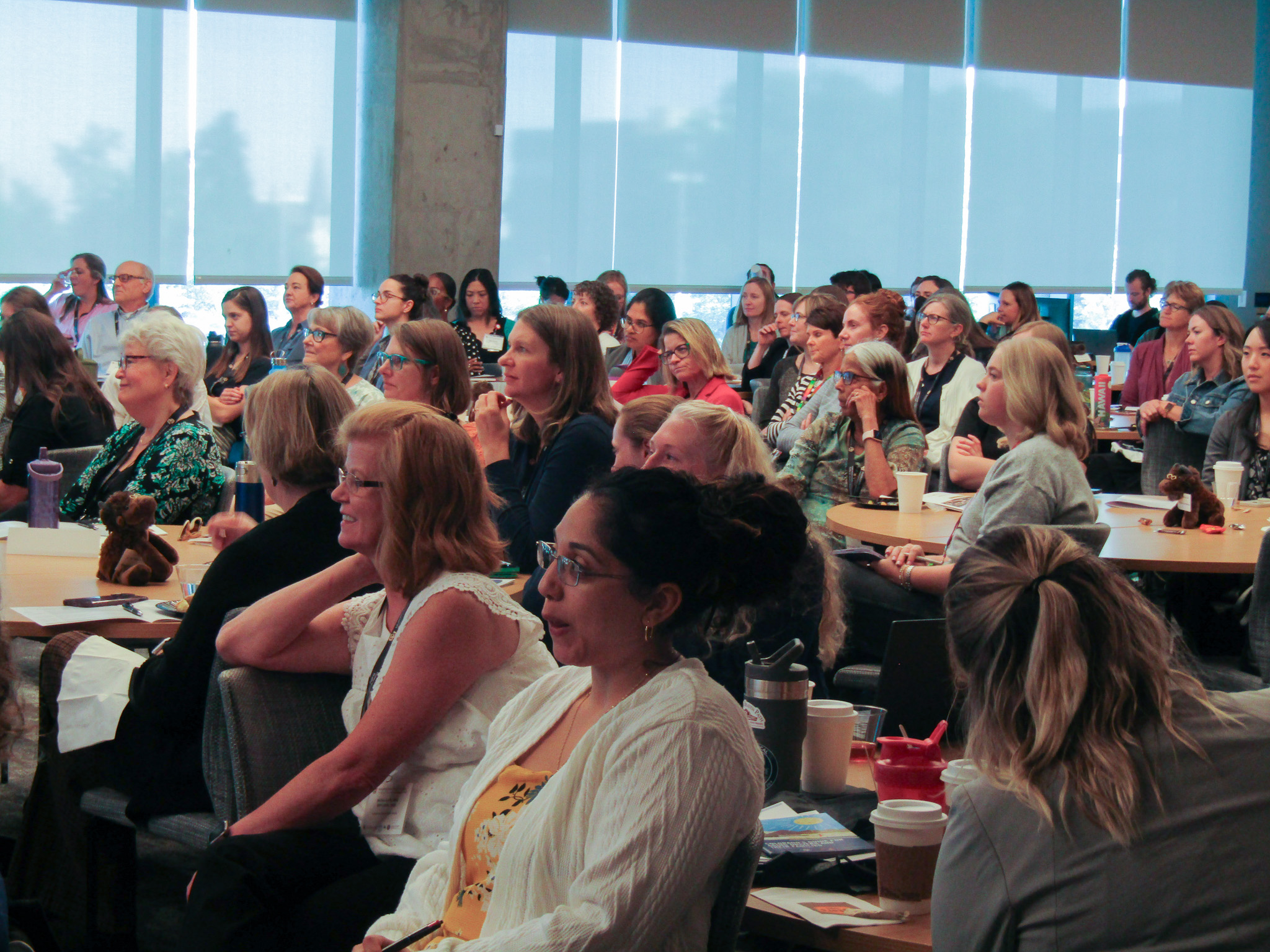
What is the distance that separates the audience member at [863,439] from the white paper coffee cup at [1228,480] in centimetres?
107

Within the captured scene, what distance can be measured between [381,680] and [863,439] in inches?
111

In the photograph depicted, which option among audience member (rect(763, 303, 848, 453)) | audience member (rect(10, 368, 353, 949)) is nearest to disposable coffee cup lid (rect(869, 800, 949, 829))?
audience member (rect(10, 368, 353, 949))

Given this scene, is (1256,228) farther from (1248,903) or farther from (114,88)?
(1248,903)

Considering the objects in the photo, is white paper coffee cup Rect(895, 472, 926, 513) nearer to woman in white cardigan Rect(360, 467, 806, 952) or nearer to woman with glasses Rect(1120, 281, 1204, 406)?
woman in white cardigan Rect(360, 467, 806, 952)

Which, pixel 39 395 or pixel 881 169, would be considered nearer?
pixel 39 395

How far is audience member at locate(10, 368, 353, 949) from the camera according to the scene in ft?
7.79

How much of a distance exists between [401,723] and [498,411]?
1790 millimetres

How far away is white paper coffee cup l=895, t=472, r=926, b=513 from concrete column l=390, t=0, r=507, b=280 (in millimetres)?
6921

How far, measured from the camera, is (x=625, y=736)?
57.1 inches

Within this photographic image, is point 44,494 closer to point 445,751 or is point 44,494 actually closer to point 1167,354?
point 445,751

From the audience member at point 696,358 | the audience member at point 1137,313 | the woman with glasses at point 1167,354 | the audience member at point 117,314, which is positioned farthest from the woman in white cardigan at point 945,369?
the audience member at point 1137,313

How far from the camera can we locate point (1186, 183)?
13820 mm

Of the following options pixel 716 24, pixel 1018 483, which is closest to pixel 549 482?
pixel 1018 483

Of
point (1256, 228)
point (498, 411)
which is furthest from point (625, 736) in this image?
point (1256, 228)
